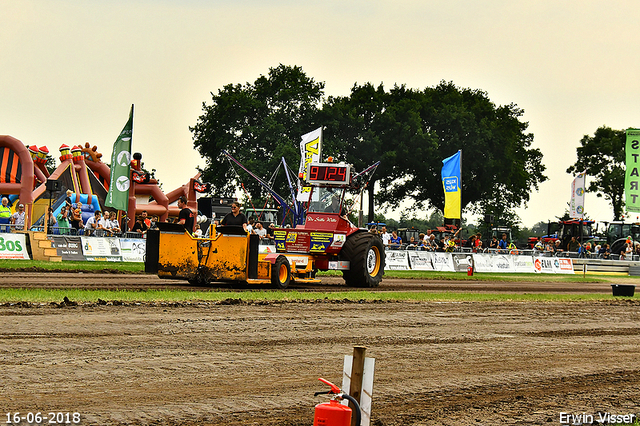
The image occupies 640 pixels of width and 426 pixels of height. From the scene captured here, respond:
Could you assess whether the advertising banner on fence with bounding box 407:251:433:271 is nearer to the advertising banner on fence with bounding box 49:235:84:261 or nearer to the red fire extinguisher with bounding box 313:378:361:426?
the advertising banner on fence with bounding box 49:235:84:261

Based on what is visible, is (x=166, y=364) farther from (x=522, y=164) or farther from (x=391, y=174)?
(x=522, y=164)

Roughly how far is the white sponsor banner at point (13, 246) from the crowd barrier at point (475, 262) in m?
13.7

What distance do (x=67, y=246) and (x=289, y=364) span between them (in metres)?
18.8

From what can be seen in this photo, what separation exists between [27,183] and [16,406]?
29576 millimetres

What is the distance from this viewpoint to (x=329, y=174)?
1847cm

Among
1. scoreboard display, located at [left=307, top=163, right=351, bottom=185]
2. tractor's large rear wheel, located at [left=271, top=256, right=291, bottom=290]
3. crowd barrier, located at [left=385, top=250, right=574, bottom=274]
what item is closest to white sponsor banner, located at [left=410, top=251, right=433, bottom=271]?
crowd barrier, located at [left=385, top=250, right=574, bottom=274]

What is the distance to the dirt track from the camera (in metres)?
5.85

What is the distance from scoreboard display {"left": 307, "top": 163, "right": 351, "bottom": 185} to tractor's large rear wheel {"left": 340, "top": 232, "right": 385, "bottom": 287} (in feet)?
4.74

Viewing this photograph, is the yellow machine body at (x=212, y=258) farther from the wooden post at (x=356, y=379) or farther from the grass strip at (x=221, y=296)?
the wooden post at (x=356, y=379)

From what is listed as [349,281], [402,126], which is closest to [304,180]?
[349,281]

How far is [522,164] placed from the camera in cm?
6369

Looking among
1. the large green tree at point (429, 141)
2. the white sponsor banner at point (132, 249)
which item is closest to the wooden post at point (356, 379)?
the white sponsor banner at point (132, 249)

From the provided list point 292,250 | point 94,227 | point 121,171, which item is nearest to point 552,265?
point 121,171

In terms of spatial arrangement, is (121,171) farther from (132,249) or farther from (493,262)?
(493,262)
